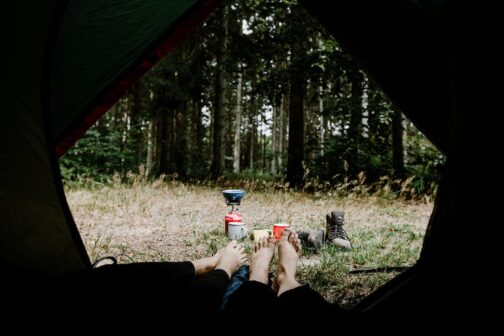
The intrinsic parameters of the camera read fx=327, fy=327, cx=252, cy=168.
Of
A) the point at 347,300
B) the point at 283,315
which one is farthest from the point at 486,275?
the point at 347,300

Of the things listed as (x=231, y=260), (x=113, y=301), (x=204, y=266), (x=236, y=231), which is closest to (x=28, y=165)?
(x=113, y=301)

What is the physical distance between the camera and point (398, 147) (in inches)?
255

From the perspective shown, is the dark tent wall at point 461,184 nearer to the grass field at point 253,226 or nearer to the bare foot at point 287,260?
the bare foot at point 287,260

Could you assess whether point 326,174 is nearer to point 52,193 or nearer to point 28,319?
point 52,193

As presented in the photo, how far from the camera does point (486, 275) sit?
3.35 ft

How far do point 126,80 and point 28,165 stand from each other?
79 cm

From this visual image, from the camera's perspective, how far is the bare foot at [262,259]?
5.92 ft

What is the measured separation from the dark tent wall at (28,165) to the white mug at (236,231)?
141 cm

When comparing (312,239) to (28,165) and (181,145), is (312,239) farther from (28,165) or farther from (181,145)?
(181,145)

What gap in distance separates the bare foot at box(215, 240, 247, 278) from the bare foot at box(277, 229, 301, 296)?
0.25 meters

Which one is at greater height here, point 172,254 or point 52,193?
point 52,193

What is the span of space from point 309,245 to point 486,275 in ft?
5.82

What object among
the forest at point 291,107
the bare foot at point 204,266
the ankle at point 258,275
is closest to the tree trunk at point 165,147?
the forest at point 291,107

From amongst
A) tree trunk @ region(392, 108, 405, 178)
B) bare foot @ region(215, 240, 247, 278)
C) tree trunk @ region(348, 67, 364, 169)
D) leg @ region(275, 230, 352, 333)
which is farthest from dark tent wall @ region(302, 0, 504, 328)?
tree trunk @ region(348, 67, 364, 169)
